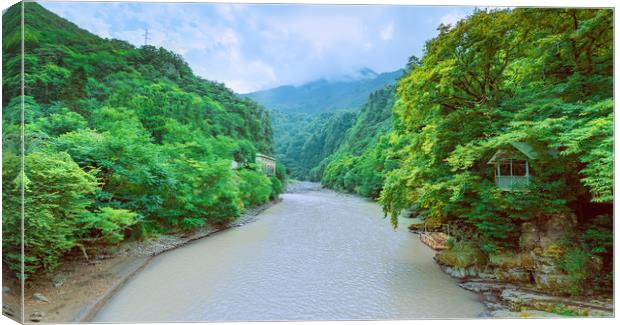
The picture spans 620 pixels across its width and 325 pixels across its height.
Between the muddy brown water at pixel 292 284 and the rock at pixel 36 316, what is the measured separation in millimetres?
643

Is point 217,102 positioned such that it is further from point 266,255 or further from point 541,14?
point 541,14

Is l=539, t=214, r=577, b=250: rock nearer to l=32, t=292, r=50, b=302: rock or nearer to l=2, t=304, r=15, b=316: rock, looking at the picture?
l=32, t=292, r=50, b=302: rock

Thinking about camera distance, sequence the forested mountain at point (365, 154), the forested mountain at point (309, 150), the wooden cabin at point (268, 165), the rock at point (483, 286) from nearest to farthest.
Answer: the rock at point (483, 286), the wooden cabin at point (268, 165), the forested mountain at point (365, 154), the forested mountain at point (309, 150)

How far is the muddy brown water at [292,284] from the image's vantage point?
15.9 ft

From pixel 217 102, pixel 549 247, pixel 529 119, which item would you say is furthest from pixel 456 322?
pixel 217 102

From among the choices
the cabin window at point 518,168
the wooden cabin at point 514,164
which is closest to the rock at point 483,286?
the wooden cabin at point 514,164

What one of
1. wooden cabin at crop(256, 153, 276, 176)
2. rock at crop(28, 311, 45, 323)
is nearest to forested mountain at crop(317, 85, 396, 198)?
wooden cabin at crop(256, 153, 276, 176)

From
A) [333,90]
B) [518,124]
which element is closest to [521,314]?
[518,124]

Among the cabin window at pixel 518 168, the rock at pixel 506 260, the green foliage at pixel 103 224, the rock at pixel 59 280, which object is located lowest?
the rock at pixel 59 280

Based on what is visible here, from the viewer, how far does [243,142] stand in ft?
52.6

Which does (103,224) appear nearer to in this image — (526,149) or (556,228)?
(526,149)

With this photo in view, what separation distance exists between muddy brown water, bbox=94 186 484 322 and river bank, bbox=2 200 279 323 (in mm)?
211

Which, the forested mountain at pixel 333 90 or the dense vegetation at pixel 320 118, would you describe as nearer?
the forested mountain at pixel 333 90

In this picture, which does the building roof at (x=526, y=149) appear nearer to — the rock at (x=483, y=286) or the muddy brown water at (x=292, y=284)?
the rock at (x=483, y=286)
